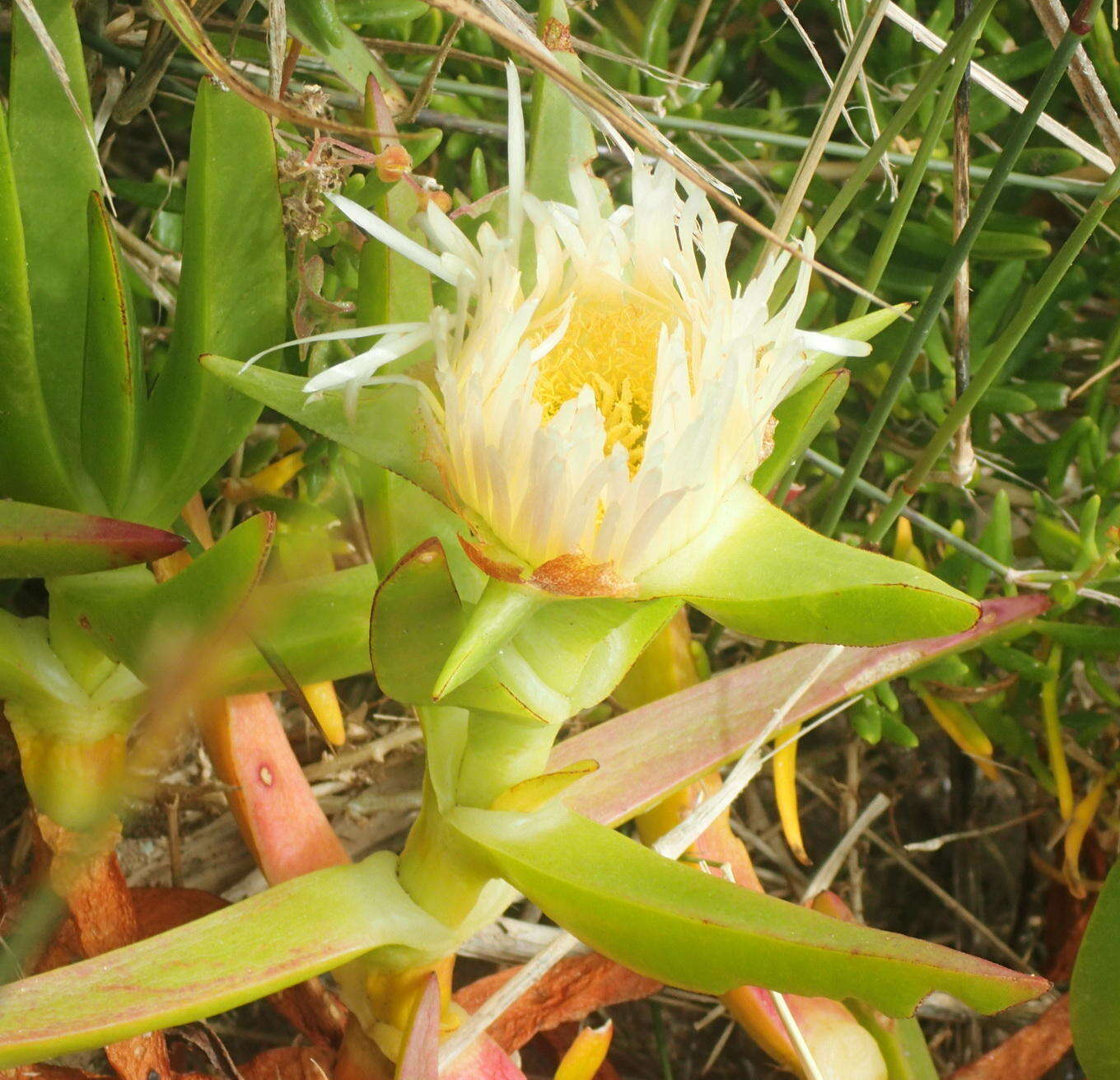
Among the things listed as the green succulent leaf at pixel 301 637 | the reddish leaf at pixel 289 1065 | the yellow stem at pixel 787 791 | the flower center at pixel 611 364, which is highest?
the flower center at pixel 611 364

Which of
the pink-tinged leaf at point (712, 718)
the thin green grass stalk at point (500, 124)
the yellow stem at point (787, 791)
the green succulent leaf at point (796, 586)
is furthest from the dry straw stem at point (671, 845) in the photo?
the thin green grass stalk at point (500, 124)

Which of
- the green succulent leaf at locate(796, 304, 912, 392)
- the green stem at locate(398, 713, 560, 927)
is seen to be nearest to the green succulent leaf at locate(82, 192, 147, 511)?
the green stem at locate(398, 713, 560, 927)

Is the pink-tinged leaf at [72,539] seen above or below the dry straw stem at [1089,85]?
below

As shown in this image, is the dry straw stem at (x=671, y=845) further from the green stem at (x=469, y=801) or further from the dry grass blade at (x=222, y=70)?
the dry grass blade at (x=222, y=70)

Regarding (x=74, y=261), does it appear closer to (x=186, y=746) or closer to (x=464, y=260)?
(x=464, y=260)

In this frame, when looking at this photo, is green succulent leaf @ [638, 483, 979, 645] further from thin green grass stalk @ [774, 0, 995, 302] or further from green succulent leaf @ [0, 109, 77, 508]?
green succulent leaf @ [0, 109, 77, 508]

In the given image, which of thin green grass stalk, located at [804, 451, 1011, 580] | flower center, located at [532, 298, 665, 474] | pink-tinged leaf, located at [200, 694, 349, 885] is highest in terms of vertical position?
flower center, located at [532, 298, 665, 474]

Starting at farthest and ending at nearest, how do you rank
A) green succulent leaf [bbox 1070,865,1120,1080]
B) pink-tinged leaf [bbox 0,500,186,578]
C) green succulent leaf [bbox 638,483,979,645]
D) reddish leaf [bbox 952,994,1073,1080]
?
reddish leaf [bbox 952,994,1073,1080], green succulent leaf [bbox 1070,865,1120,1080], pink-tinged leaf [bbox 0,500,186,578], green succulent leaf [bbox 638,483,979,645]
